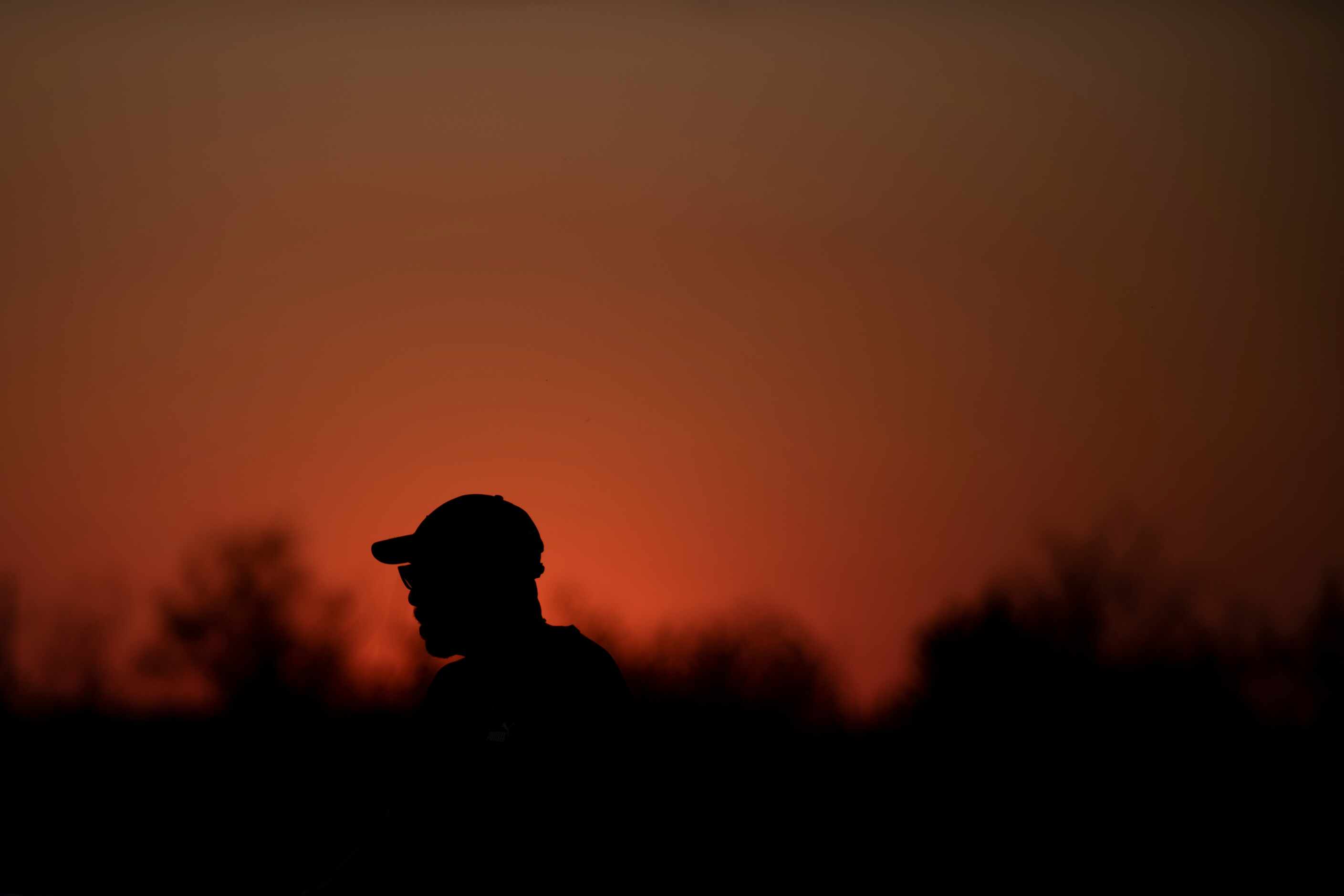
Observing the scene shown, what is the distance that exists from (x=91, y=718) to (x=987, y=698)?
2383 cm

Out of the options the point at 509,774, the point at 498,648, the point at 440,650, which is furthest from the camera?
the point at 440,650

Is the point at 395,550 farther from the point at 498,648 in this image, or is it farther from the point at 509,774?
the point at 509,774

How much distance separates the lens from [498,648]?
295 cm

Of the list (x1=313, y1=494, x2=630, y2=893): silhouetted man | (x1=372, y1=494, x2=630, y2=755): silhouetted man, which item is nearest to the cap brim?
(x1=372, y1=494, x2=630, y2=755): silhouetted man

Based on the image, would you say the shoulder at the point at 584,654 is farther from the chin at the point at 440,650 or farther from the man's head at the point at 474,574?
the chin at the point at 440,650

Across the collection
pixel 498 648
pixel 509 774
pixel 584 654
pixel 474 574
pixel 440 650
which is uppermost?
pixel 474 574

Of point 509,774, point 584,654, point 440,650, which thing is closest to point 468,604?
point 440,650

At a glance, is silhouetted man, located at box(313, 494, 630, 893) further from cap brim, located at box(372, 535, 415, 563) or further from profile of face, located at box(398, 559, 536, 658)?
cap brim, located at box(372, 535, 415, 563)

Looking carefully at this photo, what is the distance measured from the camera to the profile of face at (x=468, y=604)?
300 cm

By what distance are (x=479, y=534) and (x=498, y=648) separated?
30cm

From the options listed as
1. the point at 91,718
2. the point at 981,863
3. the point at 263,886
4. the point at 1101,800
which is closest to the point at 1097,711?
the point at 1101,800

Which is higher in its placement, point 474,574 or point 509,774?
point 474,574

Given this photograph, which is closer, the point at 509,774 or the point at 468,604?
the point at 509,774

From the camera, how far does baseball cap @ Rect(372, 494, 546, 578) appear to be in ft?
10.1
